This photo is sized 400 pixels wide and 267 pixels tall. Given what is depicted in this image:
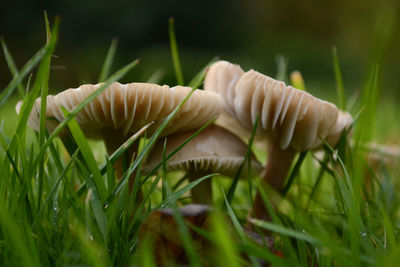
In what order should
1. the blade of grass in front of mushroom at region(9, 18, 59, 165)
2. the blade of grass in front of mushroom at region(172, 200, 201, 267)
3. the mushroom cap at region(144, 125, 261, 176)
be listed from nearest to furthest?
the blade of grass in front of mushroom at region(172, 200, 201, 267), the blade of grass in front of mushroom at region(9, 18, 59, 165), the mushroom cap at region(144, 125, 261, 176)

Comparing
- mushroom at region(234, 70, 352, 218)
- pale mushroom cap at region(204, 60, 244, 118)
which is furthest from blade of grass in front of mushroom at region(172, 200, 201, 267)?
pale mushroom cap at region(204, 60, 244, 118)

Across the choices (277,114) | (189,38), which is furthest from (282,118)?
(189,38)

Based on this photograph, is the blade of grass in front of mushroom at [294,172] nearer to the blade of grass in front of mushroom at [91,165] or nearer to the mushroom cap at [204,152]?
the mushroom cap at [204,152]

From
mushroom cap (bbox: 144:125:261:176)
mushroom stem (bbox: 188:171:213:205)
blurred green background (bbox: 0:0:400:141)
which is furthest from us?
blurred green background (bbox: 0:0:400:141)

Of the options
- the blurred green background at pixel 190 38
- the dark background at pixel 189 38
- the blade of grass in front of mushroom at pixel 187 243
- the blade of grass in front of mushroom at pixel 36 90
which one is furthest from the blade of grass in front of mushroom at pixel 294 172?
the dark background at pixel 189 38

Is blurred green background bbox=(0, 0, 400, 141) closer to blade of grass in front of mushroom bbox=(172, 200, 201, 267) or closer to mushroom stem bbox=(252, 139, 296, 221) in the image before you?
mushroom stem bbox=(252, 139, 296, 221)
